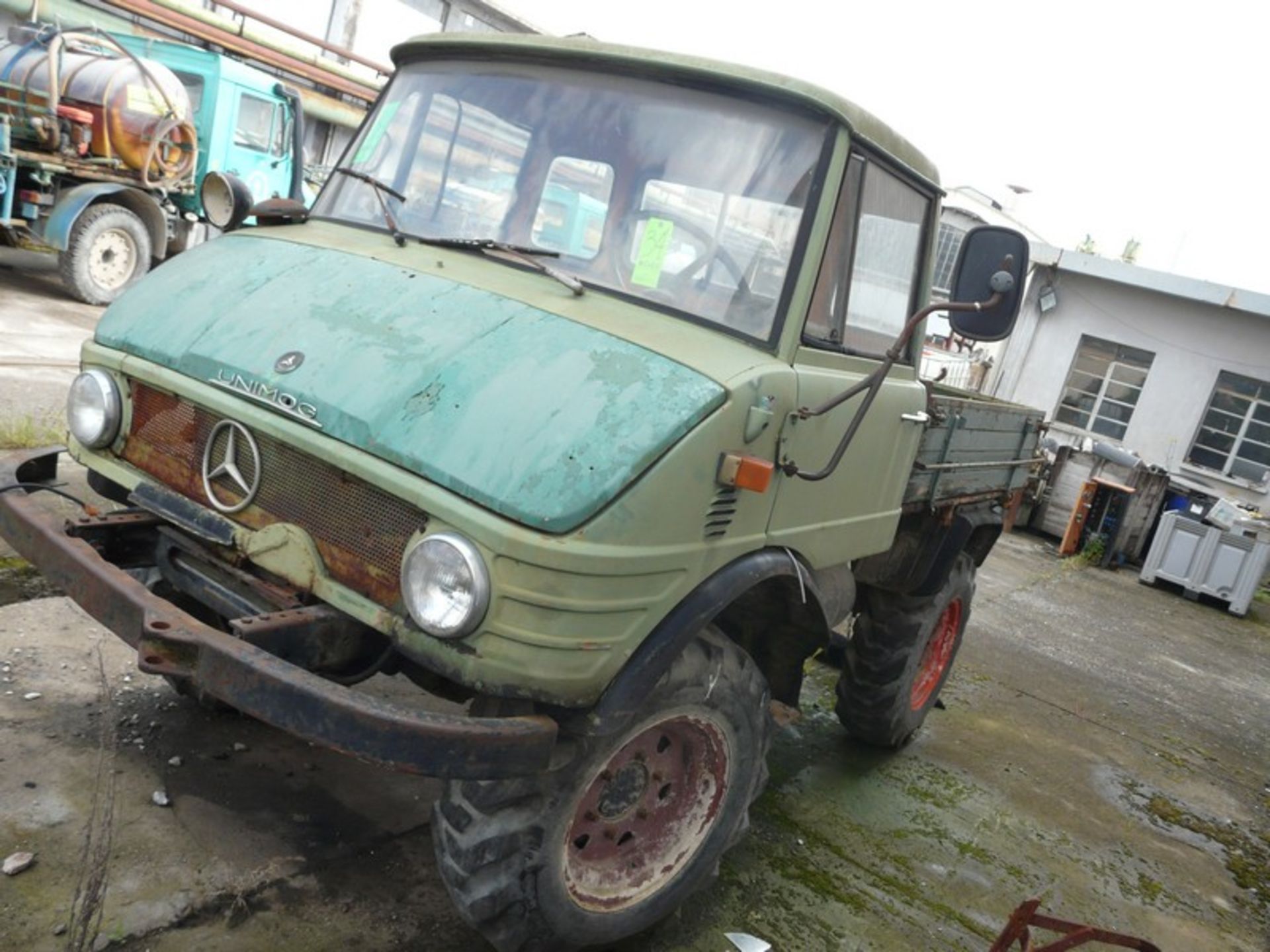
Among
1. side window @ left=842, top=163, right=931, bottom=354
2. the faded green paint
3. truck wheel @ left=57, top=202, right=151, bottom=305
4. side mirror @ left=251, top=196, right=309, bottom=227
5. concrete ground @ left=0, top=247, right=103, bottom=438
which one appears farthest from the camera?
truck wheel @ left=57, top=202, right=151, bottom=305

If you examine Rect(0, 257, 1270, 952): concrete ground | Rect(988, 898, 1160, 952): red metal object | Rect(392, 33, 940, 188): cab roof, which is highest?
Rect(392, 33, 940, 188): cab roof

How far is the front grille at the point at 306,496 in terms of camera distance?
2.34 metres

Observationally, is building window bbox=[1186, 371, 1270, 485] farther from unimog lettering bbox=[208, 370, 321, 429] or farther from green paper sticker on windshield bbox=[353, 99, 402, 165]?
unimog lettering bbox=[208, 370, 321, 429]

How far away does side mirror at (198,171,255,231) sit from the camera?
135 inches

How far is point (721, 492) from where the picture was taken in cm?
252

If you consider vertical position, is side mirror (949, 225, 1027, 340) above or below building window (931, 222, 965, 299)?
below

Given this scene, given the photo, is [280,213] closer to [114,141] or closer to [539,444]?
[539,444]

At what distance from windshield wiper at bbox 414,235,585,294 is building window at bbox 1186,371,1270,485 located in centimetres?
1395

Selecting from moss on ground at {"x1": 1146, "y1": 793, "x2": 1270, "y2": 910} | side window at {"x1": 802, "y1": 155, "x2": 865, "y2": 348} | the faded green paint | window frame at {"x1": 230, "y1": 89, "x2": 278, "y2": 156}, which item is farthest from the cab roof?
window frame at {"x1": 230, "y1": 89, "x2": 278, "y2": 156}

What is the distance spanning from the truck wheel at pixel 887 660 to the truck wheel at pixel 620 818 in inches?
63.5

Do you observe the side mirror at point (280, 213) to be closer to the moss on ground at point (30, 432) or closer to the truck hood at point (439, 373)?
the truck hood at point (439, 373)

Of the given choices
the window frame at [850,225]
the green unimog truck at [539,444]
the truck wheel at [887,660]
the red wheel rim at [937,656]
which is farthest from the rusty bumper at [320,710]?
the red wheel rim at [937,656]

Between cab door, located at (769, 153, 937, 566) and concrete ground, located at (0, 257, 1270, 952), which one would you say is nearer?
concrete ground, located at (0, 257, 1270, 952)

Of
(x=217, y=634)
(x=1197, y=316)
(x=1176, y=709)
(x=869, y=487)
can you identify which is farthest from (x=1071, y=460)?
(x=217, y=634)
